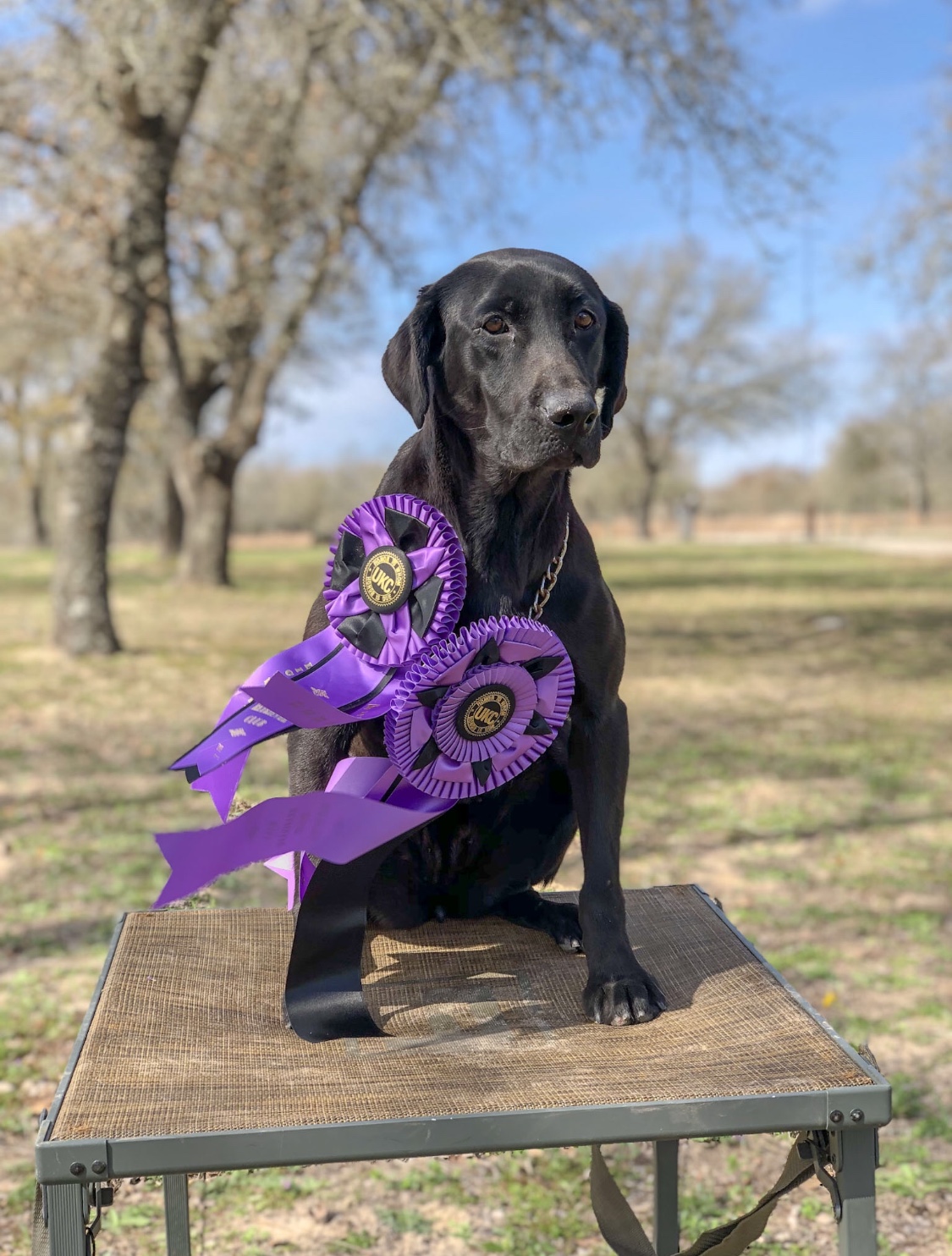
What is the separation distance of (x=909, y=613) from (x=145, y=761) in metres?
10.8

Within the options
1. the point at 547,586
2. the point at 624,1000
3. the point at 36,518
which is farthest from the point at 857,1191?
the point at 36,518

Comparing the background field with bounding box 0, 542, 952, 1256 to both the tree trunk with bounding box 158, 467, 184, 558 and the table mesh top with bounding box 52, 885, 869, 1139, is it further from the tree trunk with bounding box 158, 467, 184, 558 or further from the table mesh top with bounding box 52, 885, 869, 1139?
the tree trunk with bounding box 158, 467, 184, 558

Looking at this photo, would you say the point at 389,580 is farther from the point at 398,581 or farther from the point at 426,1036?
the point at 426,1036

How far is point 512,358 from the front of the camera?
1918 mm

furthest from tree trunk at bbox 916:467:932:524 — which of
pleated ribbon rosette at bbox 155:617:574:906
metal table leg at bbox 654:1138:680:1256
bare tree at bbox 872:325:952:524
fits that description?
pleated ribbon rosette at bbox 155:617:574:906

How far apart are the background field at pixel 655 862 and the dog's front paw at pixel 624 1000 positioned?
980 millimetres

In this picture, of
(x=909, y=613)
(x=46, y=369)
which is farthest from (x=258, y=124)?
(x=46, y=369)

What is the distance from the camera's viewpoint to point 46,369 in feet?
105

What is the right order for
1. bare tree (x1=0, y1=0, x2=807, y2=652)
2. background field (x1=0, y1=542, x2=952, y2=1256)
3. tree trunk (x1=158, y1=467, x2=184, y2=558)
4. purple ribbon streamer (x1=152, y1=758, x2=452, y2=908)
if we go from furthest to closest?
tree trunk (x1=158, y1=467, x2=184, y2=558) < bare tree (x1=0, y1=0, x2=807, y2=652) < background field (x1=0, y1=542, x2=952, y2=1256) < purple ribbon streamer (x1=152, y1=758, x2=452, y2=908)

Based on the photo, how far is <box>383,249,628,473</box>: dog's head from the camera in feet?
6.06

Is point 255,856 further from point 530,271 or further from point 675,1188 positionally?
point 675,1188

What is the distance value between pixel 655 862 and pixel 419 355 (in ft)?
11.6


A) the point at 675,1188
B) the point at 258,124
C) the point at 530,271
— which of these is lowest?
the point at 675,1188

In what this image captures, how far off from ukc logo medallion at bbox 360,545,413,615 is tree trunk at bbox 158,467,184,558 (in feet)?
75.6
